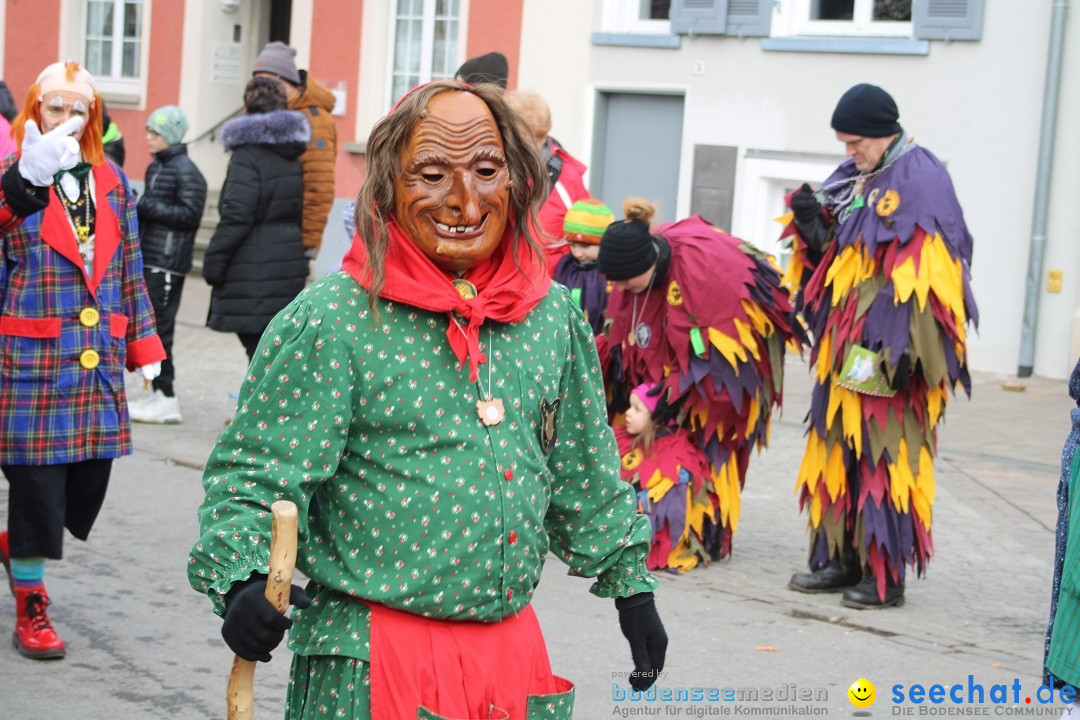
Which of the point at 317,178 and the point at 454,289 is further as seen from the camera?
the point at 317,178

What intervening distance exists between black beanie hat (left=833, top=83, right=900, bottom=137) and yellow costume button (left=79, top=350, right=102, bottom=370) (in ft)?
9.37

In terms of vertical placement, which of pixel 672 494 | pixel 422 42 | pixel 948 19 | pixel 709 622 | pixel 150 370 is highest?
pixel 948 19

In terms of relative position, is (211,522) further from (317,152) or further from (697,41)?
(697,41)

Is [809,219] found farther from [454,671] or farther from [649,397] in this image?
[454,671]

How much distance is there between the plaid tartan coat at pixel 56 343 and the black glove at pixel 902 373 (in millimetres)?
2883

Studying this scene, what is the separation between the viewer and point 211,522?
2.53 metres

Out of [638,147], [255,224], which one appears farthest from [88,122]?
[638,147]

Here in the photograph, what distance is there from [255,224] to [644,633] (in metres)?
6.19

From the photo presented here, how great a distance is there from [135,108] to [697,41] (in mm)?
7998

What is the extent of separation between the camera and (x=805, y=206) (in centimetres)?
605

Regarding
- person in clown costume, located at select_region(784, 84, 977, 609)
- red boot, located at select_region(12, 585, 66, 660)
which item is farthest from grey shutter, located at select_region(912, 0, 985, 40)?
red boot, located at select_region(12, 585, 66, 660)

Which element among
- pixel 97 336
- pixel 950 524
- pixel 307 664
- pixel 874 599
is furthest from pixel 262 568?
pixel 950 524

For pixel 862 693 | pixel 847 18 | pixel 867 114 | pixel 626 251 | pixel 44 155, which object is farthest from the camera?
pixel 847 18

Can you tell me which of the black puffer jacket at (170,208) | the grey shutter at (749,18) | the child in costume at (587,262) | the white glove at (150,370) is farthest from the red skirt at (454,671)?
the grey shutter at (749,18)
